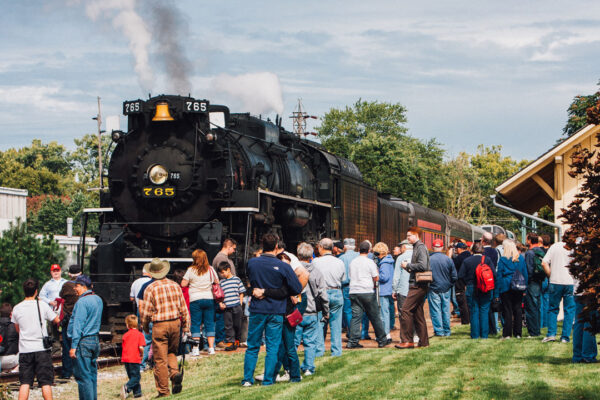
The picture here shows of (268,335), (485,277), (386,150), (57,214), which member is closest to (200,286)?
(268,335)

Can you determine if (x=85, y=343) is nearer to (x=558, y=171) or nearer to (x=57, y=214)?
(x=558, y=171)

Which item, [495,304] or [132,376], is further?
[495,304]

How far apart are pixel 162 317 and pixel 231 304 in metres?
4.02

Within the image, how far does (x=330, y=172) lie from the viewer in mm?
20500

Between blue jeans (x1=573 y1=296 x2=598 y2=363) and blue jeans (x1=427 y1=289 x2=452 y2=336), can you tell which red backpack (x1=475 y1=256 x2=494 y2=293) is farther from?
blue jeans (x1=573 y1=296 x2=598 y2=363)

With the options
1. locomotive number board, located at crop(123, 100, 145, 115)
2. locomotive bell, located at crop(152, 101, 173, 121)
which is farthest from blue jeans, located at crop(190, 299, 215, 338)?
locomotive number board, located at crop(123, 100, 145, 115)

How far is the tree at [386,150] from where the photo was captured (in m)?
57.6

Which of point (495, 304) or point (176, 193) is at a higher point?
point (176, 193)

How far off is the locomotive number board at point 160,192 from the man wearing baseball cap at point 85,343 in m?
4.93

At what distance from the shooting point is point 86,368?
10.4 meters

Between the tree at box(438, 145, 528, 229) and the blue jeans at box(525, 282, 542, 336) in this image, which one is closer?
the blue jeans at box(525, 282, 542, 336)

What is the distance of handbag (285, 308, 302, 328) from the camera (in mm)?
10133

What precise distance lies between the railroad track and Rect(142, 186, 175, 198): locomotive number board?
9.61 ft

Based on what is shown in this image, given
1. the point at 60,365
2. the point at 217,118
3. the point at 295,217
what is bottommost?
the point at 60,365
